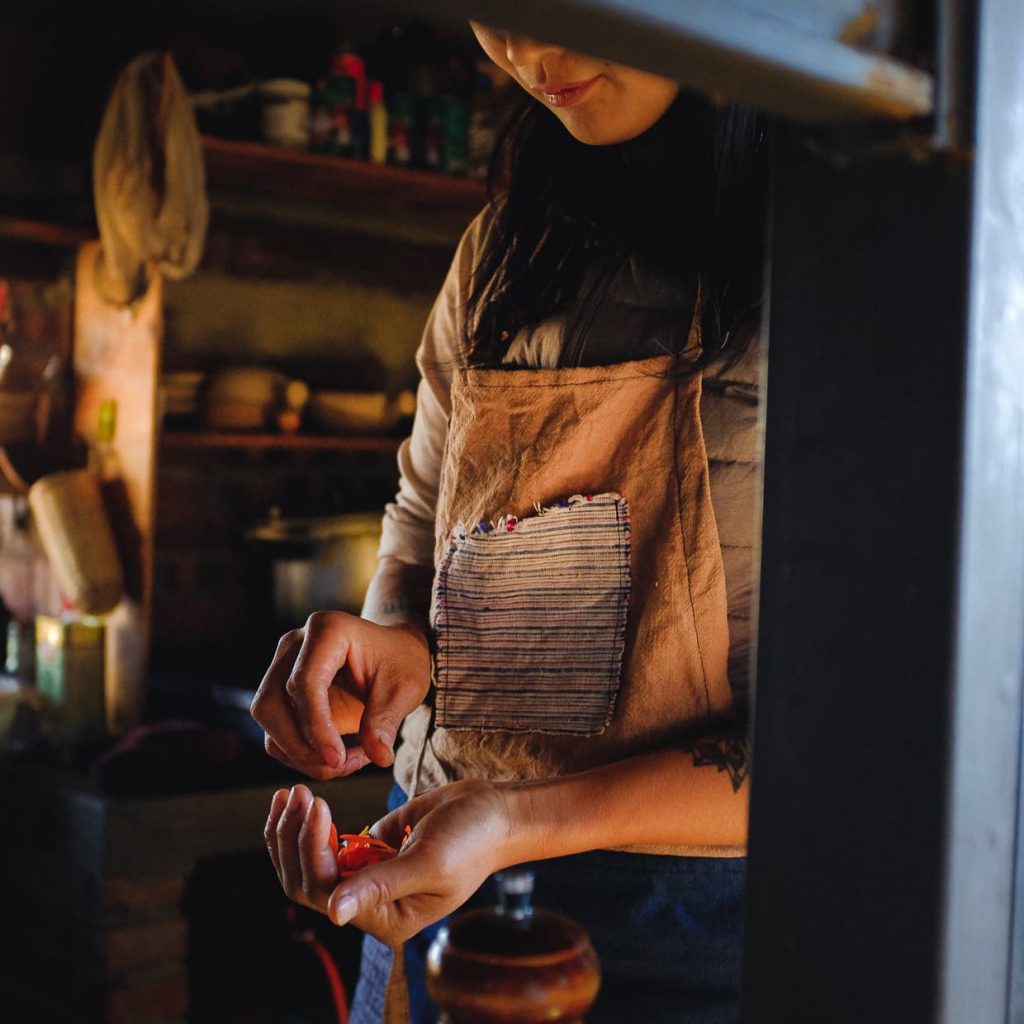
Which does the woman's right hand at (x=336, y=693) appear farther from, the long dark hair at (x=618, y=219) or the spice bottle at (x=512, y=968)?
the spice bottle at (x=512, y=968)

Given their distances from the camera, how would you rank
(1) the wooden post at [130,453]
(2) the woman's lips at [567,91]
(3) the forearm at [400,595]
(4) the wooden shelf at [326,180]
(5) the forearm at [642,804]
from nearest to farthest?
(5) the forearm at [642,804]
(2) the woman's lips at [567,91]
(3) the forearm at [400,595]
(1) the wooden post at [130,453]
(4) the wooden shelf at [326,180]

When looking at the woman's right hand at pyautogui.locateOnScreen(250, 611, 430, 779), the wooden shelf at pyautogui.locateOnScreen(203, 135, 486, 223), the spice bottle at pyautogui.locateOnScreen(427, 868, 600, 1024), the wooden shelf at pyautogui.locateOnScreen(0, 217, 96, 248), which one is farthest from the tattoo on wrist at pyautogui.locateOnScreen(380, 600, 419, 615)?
the wooden shelf at pyautogui.locateOnScreen(0, 217, 96, 248)

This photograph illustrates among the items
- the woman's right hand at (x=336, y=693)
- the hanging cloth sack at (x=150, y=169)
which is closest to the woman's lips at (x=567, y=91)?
the woman's right hand at (x=336, y=693)

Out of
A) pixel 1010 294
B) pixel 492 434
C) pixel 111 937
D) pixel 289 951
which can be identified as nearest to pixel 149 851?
pixel 111 937

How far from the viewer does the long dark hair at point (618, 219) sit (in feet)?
3.80

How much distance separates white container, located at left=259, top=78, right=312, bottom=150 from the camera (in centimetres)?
350

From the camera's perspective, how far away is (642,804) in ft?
3.47

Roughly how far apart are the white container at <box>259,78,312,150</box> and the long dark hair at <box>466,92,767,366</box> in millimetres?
2207

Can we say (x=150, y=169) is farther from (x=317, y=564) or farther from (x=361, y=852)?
(x=361, y=852)

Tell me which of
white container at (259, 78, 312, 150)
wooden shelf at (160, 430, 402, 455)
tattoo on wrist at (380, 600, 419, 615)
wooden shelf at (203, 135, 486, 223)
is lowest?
tattoo on wrist at (380, 600, 419, 615)

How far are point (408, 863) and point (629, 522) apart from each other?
0.49 m

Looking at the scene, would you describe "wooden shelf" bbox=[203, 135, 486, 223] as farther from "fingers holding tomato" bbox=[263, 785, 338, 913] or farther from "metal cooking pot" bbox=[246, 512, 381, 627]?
"fingers holding tomato" bbox=[263, 785, 338, 913]

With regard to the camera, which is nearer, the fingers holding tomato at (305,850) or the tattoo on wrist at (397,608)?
the fingers holding tomato at (305,850)

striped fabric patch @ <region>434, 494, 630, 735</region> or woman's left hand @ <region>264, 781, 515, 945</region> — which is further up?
striped fabric patch @ <region>434, 494, 630, 735</region>
